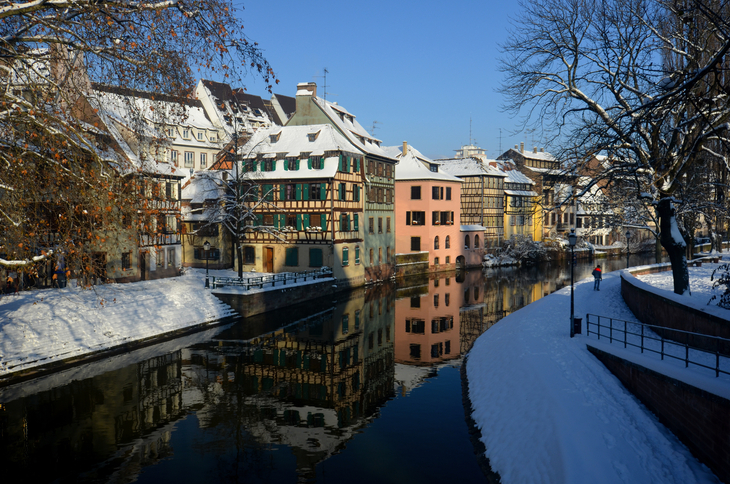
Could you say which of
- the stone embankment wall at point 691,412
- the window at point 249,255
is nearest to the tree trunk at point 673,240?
the stone embankment wall at point 691,412

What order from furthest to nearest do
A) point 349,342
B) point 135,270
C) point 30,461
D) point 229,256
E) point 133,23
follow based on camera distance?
1. point 229,256
2. point 135,270
3. point 349,342
4. point 30,461
5. point 133,23

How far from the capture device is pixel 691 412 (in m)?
12.0

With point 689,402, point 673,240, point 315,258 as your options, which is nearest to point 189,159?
point 315,258

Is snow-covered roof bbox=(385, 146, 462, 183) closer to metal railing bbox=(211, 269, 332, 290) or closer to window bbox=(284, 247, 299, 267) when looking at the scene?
window bbox=(284, 247, 299, 267)

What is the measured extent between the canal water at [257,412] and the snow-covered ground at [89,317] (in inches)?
55.1

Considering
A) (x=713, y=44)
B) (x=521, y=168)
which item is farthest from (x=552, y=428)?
(x=521, y=168)

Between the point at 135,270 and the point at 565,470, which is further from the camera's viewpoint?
the point at 135,270

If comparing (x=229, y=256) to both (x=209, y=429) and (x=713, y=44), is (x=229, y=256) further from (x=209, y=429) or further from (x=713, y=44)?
(x=713, y=44)

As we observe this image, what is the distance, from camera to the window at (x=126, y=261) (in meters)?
33.5

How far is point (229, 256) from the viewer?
46156 mm

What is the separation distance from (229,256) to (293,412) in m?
31.0

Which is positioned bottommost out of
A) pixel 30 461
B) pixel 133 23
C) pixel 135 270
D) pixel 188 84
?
pixel 30 461

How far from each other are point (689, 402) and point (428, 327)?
61.2 feet

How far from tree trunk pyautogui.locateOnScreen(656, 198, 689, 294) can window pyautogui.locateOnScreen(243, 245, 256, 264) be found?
29440 mm
